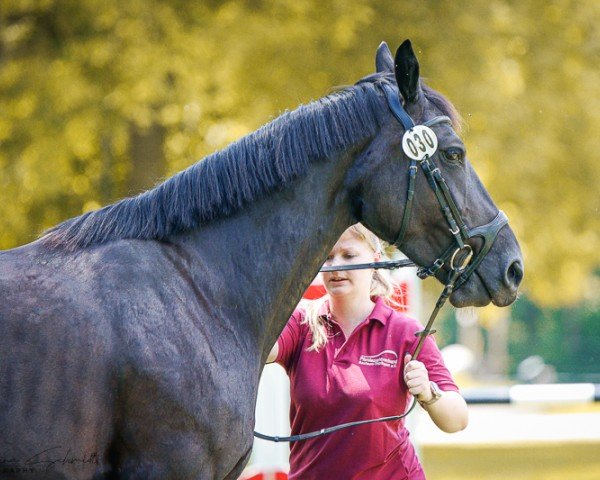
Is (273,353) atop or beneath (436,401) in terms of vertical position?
atop

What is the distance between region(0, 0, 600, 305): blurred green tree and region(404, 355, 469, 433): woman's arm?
7.42 metres

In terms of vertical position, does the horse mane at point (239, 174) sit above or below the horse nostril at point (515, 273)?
above

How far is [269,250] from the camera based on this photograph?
3656mm

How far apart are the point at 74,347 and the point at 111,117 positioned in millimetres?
8788

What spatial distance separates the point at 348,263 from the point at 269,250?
0.73m

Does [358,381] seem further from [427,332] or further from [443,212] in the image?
[443,212]

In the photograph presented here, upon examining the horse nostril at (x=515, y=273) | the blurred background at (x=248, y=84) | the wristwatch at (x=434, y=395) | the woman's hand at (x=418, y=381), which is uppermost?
the blurred background at (x=248, y=84)

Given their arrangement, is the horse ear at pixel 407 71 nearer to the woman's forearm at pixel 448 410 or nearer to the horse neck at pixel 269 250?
the horse neck at pixel 269 250

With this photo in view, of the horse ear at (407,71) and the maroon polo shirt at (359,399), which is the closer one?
the horse ear at (407,71)

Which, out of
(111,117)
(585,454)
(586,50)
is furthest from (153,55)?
(585,454)

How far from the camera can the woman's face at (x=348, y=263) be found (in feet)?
14.1

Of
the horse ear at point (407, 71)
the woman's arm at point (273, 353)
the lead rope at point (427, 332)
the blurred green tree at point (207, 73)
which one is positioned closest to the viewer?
the horse ear at point (407, 71)

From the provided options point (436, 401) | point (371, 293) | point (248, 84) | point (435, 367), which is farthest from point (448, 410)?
point (248, 84)

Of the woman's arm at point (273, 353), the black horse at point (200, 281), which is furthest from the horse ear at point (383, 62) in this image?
the woman's arm at point (273, 353)
